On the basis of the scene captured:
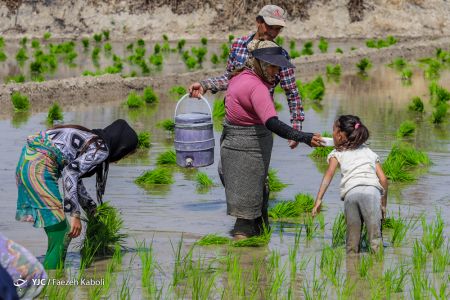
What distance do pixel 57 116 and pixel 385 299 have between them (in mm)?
7514

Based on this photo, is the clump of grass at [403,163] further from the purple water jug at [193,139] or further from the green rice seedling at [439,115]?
the green rice seedling at [439,115]

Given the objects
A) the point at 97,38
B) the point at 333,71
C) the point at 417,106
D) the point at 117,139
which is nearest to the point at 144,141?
the point at 417,106

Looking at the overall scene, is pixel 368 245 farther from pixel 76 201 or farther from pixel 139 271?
pixel 76 201

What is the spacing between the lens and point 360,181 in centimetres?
574

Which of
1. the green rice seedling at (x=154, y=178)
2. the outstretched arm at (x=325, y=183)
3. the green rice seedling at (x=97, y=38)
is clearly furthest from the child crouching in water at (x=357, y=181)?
the green rice seedling at (x=97, y=38)

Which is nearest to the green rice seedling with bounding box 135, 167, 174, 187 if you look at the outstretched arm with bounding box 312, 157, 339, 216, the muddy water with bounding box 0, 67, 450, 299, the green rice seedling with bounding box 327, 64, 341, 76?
the muddy water with bounding box 0, 67, 450, 299

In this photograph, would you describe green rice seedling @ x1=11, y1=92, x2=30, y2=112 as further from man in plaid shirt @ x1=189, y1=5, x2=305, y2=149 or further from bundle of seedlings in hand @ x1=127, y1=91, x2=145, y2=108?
man in plaid shirt @ x1=189, y1=5, x2=305, y2=149

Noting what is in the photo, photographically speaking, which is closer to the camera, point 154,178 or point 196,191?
point 196,191

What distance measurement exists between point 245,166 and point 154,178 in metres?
2.22

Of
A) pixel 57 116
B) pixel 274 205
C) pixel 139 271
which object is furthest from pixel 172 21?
pixel 139 271

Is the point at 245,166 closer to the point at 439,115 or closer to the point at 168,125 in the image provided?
the point at 168,125

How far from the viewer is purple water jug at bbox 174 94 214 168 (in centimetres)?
652

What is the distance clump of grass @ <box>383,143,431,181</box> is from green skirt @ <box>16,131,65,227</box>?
388 cm

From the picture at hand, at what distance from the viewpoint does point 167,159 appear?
915 centimetres
